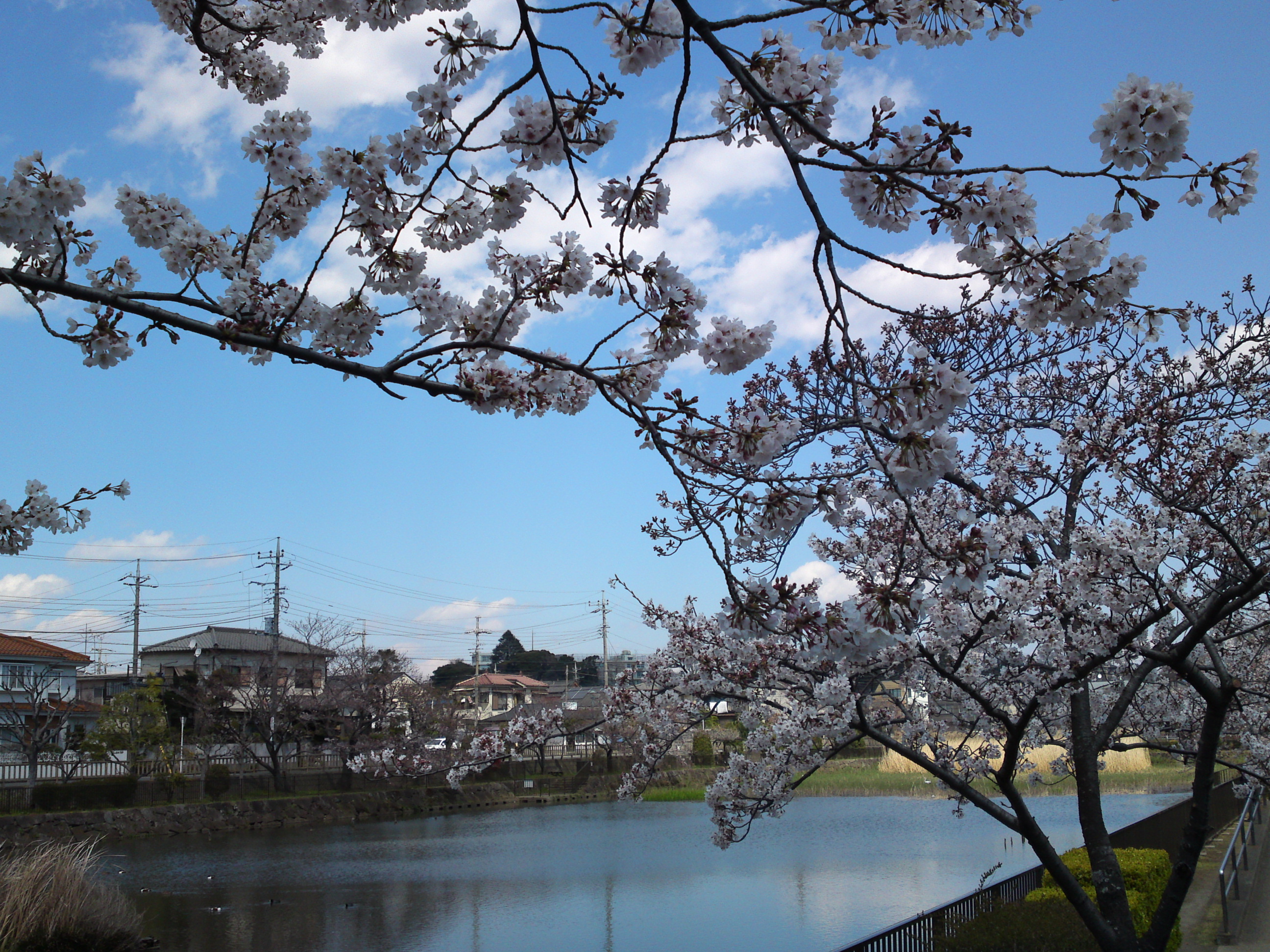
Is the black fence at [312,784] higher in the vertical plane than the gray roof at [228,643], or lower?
lower

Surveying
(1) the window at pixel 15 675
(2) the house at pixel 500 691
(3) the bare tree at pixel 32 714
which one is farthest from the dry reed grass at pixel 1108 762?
(2) the house at pixel 500 691

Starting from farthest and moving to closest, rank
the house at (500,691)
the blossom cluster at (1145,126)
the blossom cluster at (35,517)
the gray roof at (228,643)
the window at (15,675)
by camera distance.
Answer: the house at (500,691)
the gray roof at (228,643)
the window at (15,675)
the blossom cluster at (35,517)
the blossom cluster at (1145,126)

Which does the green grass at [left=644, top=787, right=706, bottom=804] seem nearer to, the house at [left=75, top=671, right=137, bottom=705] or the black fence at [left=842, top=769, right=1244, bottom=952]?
the black fence at [left=842, top=769, right=1244, bottom=952]

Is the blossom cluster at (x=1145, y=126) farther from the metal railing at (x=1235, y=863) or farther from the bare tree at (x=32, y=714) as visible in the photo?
the bare tree at (x=32, y=714)

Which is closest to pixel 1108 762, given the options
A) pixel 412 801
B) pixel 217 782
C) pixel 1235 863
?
pixel 1235 863

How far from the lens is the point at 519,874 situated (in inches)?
561

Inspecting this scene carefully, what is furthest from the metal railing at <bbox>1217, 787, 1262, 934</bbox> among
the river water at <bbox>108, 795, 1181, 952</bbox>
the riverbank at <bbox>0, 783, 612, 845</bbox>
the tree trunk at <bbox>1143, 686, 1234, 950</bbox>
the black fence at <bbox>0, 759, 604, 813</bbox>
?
the riverbank at <bbox>0, 783, 612, 845</bbox>

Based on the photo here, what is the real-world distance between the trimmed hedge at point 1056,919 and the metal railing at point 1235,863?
46 cm

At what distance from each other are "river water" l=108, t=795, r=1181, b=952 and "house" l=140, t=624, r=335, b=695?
1122 centimetres

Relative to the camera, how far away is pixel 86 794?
18.8 meters

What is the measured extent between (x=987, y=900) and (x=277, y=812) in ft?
64.3

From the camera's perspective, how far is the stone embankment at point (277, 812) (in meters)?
17.2

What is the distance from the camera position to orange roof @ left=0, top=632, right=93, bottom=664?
91.0 ft

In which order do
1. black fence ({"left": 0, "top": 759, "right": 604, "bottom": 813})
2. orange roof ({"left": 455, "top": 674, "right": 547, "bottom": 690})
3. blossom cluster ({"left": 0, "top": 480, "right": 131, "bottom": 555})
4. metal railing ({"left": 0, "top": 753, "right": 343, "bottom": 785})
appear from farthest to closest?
orange roof ({"left": 455, "top": 674, "right": 547, "bottom": 690}), metal railing ({"left": 0, "top": 753, "right": 343, "bottom": 785}), black fence ({"left": 0, "top": 759, "right": 604, "bottom": 813}), blossom cluster ({"left": 0, "top": 480, "right": 131, "bottom": 555})
